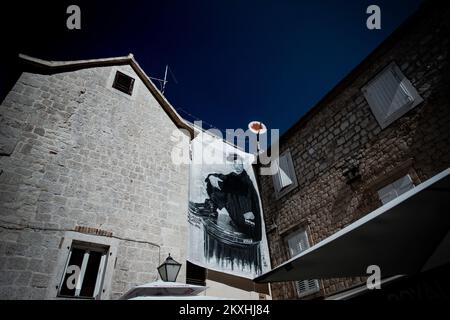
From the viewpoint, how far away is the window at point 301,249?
744 cm

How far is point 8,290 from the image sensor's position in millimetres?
4145

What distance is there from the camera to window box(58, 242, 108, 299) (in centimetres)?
477

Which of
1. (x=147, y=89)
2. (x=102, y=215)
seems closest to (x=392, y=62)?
(x=147, y=89)

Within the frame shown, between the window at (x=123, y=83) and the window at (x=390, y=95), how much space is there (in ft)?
23.8

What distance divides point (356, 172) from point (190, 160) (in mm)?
5031

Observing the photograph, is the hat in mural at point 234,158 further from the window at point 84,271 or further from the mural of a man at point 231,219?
the window at point 84,271

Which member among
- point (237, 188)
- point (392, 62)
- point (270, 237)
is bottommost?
point (270, 237)

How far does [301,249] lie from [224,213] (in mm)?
2725

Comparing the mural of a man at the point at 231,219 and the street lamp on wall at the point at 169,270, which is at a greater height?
the mural of a man at the point at 231,219

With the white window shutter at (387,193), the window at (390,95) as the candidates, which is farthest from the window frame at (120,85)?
the white window shutter at (387,193)

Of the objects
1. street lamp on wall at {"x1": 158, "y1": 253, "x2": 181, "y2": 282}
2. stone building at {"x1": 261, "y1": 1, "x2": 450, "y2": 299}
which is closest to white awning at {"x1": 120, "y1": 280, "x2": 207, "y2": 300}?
street lamp on wall at {"x1": 158, "y1": 253, "x2": 181, "y2": 282}

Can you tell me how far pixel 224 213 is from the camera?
8305 mm
